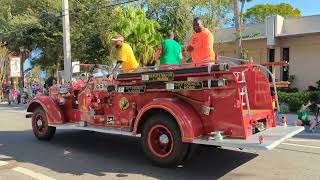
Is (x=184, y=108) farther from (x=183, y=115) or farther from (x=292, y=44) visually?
(x=292, y=44)

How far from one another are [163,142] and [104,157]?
151 centimetres

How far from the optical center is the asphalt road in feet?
23.4

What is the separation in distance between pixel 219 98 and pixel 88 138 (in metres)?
4.56

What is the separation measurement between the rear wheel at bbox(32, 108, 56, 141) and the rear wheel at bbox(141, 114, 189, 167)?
327cm

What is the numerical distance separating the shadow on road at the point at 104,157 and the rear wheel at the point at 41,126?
159mm

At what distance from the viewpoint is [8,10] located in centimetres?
3328

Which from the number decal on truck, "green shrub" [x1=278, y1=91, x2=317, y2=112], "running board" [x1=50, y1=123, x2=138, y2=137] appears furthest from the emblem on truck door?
"green shrub" [x1=278, y1=91, x2=317, y2=112]

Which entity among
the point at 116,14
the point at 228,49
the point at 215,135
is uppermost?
the point at 116,14

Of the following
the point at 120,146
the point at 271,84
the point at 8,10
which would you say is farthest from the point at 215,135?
the point at 8,10

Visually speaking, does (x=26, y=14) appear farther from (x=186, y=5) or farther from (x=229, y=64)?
(x=229, y=64)

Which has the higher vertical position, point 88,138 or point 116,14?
point 116,14

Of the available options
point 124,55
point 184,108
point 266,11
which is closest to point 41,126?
point 124,55

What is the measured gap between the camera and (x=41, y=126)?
10273 millimetres

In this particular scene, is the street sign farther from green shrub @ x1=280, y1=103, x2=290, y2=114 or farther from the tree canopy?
the tree canopy
